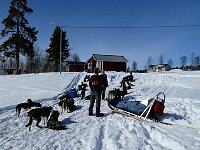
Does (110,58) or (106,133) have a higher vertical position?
(110,58)

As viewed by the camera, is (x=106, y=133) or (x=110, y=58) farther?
(x=110, y=58)

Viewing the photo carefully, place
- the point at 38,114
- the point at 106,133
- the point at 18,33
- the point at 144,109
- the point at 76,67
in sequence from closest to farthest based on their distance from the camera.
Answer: the point at 106,133
the point at 38,114
the point at 144,109
the point at 18,33
the point at 76,67

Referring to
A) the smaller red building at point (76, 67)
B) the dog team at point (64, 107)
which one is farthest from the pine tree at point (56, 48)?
the dog team at point (64, 107)

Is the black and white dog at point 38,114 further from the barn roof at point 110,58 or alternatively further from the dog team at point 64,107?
the barn roof at point 110,58

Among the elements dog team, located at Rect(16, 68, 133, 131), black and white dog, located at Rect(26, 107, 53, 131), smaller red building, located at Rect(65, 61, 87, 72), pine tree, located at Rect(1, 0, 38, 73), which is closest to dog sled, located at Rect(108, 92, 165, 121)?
dog team, located at Rect(16, 68, 133, 131)

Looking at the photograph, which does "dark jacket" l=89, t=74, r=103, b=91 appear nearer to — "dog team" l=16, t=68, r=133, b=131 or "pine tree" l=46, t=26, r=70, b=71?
→ "dog team" l=16, t=68, r=133, b=131

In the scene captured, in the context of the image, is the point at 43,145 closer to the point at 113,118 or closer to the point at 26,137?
the point at 26,137

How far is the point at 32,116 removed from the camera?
7.98m

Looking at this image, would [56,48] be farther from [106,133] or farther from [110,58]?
[106,133]

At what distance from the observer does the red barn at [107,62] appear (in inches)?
1753

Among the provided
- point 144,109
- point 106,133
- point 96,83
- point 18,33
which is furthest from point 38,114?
point 18,33

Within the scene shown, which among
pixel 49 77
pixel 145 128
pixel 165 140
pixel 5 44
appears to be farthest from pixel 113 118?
pixel 5 44

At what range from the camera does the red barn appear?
1753 inches

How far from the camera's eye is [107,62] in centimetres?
4475
